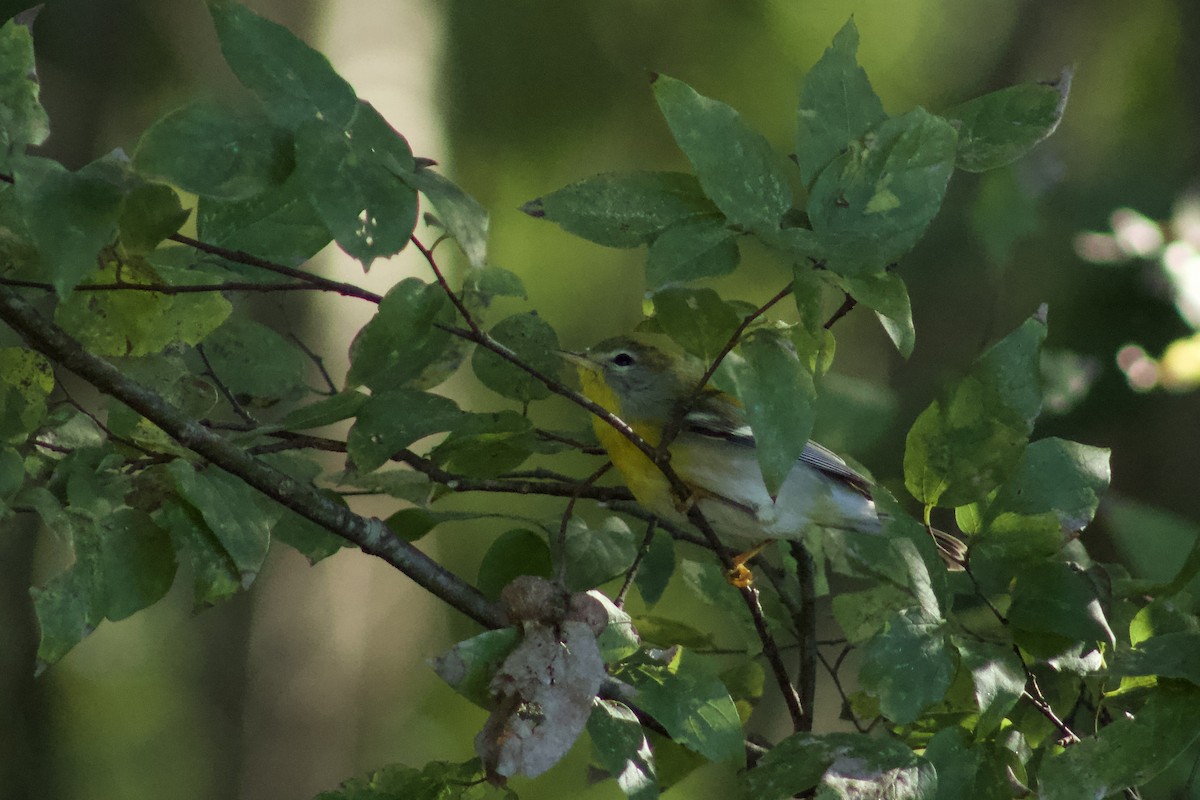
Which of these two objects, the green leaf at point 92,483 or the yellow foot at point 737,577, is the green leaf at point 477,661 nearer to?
the green leaf at point 92,483

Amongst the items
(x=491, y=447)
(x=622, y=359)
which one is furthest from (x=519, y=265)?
(x=491, y=447)

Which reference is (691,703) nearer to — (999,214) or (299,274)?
(299,274)

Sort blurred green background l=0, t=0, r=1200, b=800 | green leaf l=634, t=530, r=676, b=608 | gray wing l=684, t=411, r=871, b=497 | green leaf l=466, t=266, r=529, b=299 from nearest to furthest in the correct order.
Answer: green leaf l=466, t=266, r=529, b=299
green leaf l=634, t=530, r=676, b=608
gray wing l=684, t=411, r=871, b=497
blurred green background l=0, t=0, r=1200, b=800

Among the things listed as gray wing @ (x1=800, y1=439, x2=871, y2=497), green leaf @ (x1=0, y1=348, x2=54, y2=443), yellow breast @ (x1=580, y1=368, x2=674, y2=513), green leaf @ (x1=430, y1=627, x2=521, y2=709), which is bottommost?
gray wing @ (x1=800, y1=439, x2=871, y2=497)

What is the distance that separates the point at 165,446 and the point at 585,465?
430 centimetres

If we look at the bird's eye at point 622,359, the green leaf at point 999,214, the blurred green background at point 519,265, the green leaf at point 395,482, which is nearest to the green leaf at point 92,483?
the green leaf at point 395,482

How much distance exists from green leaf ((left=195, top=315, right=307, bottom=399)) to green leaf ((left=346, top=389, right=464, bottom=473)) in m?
0.30

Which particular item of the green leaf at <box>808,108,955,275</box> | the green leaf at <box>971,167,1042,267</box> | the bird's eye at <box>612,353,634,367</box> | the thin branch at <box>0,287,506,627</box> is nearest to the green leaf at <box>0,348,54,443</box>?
the thin branch at <box>0,287,506,627</box>

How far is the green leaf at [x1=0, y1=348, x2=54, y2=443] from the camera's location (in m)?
0.99

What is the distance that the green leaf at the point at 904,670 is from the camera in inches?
35.0

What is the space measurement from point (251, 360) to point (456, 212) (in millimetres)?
601

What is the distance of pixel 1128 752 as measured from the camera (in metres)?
0.88

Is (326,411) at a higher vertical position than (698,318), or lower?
lower

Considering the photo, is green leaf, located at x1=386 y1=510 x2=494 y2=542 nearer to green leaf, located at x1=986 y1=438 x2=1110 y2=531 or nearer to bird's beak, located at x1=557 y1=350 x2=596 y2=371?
green leaf, located at x1=986 y1=438 x2=1110 y2=531
